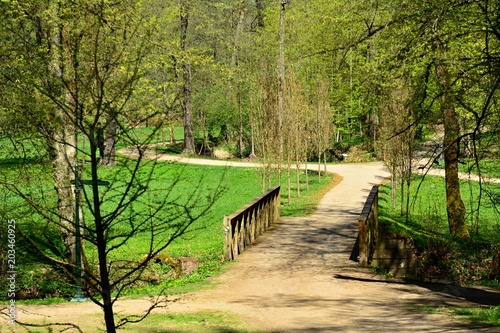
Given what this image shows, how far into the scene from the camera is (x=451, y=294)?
1274 cm

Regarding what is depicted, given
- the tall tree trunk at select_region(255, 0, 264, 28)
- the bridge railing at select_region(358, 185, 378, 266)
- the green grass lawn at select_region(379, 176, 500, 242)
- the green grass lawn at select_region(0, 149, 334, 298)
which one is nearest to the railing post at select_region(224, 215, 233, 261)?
the green grass lawn at select_region(0, 149, 334, 298)

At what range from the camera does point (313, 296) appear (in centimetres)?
1219

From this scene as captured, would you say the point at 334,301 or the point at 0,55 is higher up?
the point at 0,55

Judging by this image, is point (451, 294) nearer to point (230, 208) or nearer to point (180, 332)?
point (180, 332)

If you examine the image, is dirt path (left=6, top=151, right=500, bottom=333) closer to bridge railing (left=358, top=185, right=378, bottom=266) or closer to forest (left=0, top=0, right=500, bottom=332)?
bridge railing (left=358, top=185, right=378, bottom=266)

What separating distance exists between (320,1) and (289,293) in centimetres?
4274

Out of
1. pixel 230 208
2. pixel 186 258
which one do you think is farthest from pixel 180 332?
pixel 230 208

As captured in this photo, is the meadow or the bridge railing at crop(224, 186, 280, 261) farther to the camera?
the bridge railing at crop(224, 186, 280, 261)

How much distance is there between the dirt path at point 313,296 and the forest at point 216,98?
168 centimetres

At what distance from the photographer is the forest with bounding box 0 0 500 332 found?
711cm

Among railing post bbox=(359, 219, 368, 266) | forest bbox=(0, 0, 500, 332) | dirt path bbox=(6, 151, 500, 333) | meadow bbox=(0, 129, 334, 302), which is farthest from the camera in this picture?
railing post bbox=(359, 219, 368, 266)

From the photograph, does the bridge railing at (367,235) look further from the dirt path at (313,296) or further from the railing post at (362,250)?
the dirt path at (313,296)

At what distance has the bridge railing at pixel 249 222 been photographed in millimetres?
15697

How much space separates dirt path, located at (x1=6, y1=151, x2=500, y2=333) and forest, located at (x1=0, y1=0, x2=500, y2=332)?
168cm
